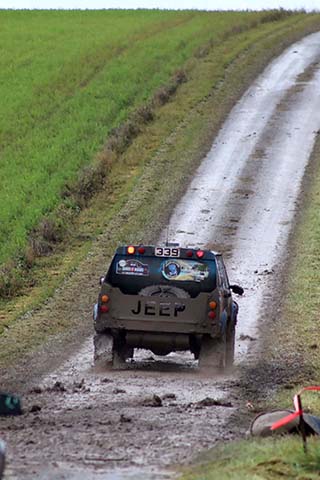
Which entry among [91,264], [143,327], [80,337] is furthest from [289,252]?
[143,327]

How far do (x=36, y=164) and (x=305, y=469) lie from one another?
27645mm

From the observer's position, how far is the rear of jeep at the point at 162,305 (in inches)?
724

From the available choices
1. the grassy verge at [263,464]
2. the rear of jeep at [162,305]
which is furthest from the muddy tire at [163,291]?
the grassy verge at [263,464]

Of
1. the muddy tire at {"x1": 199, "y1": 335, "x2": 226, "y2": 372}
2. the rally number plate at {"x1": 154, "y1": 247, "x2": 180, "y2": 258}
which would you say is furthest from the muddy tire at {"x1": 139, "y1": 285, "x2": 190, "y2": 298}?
the muddy tire at {"x1": 199, "y1": 335, "x2": 226, "y2": 372}

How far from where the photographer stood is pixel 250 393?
54.2 feet

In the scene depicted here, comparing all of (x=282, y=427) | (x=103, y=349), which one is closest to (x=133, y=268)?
(x=103, y=349)

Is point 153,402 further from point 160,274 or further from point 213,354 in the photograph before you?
point 160,274

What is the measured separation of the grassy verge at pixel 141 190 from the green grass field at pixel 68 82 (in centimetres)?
118

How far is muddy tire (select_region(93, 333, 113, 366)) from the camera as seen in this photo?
60.9 ft

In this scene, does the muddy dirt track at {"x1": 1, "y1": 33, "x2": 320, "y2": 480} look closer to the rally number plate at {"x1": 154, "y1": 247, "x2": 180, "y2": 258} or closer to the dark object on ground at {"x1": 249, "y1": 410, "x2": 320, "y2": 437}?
the dark object on ground at {"x1": 249, "y1": 410, "x2": 320, "y2": 437}

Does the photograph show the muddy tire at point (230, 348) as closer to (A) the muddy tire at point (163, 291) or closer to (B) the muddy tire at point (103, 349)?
(A) the muddy tire at point (163, 291)

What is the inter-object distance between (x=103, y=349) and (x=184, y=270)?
174cm

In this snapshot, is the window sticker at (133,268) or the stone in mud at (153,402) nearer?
the stone in mud at (153,402)

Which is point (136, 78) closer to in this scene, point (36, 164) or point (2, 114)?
point (2, 114)
